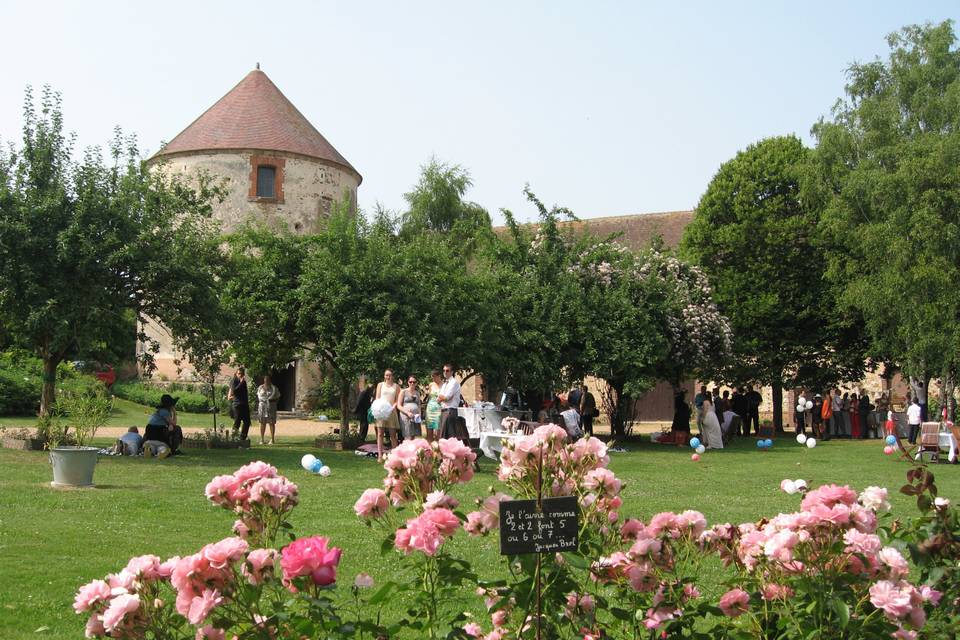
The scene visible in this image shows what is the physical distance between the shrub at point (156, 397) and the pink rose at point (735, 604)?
31551 millimetres

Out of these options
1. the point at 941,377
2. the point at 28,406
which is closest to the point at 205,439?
the point at 28,406

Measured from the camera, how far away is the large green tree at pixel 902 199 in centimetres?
2848

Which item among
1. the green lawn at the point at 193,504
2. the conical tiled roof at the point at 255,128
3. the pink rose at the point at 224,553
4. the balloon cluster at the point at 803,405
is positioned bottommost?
the green lawn at the point at 193,504

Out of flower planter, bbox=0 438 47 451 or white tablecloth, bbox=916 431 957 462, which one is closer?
flower planter, bbox=0 438 47 451

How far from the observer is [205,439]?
65.2ft

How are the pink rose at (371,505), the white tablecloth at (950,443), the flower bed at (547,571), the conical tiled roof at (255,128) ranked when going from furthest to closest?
1. the conical tiled roof at (255,128)
2. the white tablecloth at (950,443)
3. the pink rose at (371,505)
4. the flower bed at (547,571)

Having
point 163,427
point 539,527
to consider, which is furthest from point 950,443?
point 539,527

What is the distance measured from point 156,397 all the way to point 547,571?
32244 mm

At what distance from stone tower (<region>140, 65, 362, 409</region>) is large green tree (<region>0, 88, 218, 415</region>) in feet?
54.6

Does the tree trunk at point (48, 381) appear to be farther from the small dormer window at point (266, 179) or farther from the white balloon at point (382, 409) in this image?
the small dormer window at point (266, 179)

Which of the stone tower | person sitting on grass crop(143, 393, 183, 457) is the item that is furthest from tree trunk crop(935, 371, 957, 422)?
person sitting on grass crop(143, 393, 183, 457)

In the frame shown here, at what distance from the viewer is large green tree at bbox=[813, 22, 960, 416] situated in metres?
28.5

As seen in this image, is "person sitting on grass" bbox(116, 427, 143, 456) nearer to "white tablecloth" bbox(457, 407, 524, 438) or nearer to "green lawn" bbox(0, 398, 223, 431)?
"white tablecloth" bbox(457, 407, 524, 438)

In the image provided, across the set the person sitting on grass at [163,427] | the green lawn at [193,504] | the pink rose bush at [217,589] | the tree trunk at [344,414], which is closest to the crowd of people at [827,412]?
the green lawn at [193,504]
